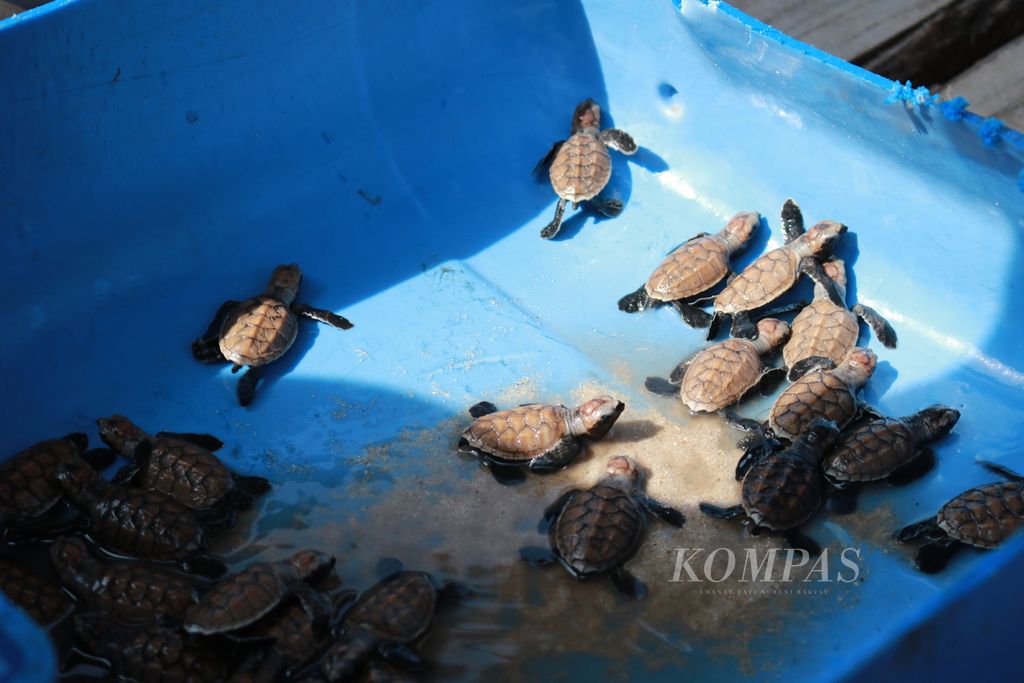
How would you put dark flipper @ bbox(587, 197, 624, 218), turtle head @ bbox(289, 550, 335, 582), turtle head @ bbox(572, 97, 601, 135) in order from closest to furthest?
turtle head @ bbox(289, 550, 335, 582) → dark flipper @ bbox(587, 197, 624, 218) → turtle head @ bbox(572, 97, 601, 135)

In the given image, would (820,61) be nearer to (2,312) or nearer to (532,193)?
(532,193)

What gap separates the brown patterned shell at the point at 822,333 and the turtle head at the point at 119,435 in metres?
1.96

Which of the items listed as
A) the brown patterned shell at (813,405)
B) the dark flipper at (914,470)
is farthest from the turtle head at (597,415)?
the dark flipper at (914,470)

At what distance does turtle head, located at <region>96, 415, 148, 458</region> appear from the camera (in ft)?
9.14

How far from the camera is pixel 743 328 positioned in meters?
3.09

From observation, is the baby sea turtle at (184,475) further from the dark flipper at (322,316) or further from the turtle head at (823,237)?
the turtle head at (823,237)

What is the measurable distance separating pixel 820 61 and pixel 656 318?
0.94 m

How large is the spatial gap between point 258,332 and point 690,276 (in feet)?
4.51

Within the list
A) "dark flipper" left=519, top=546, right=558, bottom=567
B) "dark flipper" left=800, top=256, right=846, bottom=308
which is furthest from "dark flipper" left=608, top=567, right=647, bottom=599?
"dark flipper" left=800, top=256, right=846, bottom=308

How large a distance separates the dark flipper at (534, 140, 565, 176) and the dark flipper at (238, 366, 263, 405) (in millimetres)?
1286

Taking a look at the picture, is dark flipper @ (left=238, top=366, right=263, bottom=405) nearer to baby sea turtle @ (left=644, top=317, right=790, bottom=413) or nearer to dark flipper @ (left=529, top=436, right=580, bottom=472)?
dark flipper @ (left=529, top=436, right=580, bottom=472)

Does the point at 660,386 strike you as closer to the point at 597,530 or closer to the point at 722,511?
the point at 722,511

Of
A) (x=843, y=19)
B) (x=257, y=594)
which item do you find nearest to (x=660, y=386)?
(x=257, y=594)

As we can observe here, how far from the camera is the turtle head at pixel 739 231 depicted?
10.9 ft
